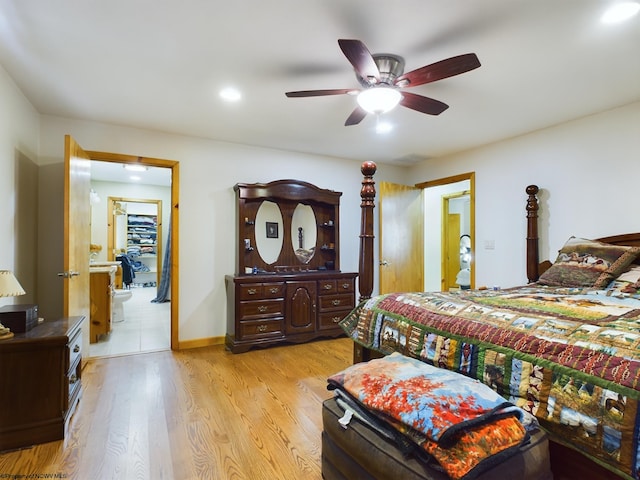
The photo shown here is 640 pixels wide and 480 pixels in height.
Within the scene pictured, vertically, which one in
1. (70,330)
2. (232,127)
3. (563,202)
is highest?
(232,127)

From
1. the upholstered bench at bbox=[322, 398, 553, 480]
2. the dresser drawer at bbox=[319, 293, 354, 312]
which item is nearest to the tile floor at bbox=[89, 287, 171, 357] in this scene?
the dresser drawer at bbox=[319, 293, 354, 312]

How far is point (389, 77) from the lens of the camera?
7.24 feet

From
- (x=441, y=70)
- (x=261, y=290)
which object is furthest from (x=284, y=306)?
(x=441, y=70)

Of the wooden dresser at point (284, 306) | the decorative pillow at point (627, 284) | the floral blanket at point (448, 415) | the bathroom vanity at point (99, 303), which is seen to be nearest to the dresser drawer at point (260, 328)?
the wooden dresser at point (284, 306)

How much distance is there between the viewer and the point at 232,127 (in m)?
3.44

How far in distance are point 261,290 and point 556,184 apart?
3230mm

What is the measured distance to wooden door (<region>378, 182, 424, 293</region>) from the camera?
4648 millimetres

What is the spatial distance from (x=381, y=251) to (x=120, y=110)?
3365 millimetres

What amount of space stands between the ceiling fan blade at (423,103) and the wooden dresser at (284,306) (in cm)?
217

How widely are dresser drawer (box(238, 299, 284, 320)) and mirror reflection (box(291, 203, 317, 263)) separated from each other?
79cm

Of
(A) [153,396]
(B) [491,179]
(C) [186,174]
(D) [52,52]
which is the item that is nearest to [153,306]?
(C) [186,174]

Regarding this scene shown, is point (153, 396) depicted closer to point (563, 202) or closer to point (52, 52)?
point (52, 52)

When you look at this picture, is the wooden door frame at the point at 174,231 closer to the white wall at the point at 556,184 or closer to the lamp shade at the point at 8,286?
the lamp shade at the point at 8,286

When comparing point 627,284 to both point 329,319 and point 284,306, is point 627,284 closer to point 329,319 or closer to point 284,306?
point 329,319
